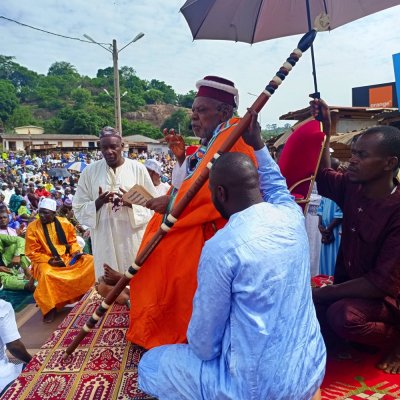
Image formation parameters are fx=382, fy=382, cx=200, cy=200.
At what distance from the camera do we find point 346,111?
591 inches

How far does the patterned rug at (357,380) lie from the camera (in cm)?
228

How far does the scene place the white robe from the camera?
4.30m

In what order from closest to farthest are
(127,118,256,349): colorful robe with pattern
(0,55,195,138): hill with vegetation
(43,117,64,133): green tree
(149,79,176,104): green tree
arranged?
(127,118,256,349): colorful robe with pattern → (43,117,64,133): green tree → (0,55,195,138): hill with vegetation → (149,79,176,104): green tree

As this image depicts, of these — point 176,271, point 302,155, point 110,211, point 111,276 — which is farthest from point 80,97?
point 176,271

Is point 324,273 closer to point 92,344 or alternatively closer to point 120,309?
point 120,309

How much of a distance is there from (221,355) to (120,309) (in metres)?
2.22

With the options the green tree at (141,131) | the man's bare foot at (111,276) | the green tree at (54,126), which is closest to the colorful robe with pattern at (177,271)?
the man's bare foot at (111,276)

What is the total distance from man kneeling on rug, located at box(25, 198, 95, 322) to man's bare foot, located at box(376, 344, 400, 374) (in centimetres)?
419

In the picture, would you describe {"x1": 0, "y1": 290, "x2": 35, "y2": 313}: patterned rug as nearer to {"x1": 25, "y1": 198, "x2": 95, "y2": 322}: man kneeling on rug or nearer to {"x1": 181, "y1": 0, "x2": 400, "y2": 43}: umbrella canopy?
{"x1": 25, "y1": 198, "x2": 95, "y2": 322}: man kneeling on rug

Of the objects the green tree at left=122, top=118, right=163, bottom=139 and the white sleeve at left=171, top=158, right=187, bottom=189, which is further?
the green tree at left=122, top=118, right=163, bottom=139

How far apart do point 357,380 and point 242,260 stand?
4.92 ft

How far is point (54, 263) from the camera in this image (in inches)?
221

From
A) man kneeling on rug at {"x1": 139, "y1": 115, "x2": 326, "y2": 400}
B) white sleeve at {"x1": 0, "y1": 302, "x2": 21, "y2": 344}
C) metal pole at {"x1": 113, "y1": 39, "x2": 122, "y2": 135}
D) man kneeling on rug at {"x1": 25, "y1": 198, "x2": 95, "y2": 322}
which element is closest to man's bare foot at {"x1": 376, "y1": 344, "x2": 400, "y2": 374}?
man kneeling on rug at {"x1": 139, "y1": 115, "x2": 326, "y2": 400}

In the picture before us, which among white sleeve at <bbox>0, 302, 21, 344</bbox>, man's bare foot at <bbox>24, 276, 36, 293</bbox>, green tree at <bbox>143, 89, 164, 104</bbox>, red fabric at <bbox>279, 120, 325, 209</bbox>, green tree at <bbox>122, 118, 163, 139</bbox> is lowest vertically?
man's bare foot at <bbox>24, 276, 36, 293</bbox>
